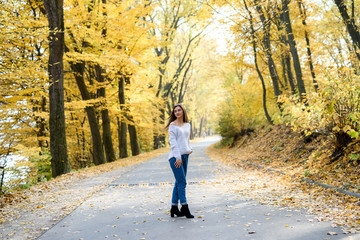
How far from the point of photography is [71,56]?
49.3ft

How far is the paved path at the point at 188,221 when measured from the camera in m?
4.11

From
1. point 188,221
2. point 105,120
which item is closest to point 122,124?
point 105,120

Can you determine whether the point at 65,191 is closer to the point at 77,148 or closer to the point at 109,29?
the point at 109,29

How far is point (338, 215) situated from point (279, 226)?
1082 mm

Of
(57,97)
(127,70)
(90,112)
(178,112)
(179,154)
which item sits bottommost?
(179,154)

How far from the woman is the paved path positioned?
0.80 ft

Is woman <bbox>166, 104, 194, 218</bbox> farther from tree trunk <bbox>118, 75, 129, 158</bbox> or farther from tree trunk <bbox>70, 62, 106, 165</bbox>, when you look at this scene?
tree trunk <bbox>118, 75, 129, 158</bbox>

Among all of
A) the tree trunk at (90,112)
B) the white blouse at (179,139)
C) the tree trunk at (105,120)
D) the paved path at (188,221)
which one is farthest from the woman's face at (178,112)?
the tree trunk at (105,120)

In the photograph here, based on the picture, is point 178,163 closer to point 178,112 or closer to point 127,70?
point 178,112

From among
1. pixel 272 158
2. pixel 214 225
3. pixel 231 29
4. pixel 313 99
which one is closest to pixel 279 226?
pixel 214 225

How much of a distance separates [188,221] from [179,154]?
1097mm

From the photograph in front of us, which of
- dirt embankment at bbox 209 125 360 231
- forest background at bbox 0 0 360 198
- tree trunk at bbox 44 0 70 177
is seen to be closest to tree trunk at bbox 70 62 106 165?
forest background at bbox 0 0 360 198

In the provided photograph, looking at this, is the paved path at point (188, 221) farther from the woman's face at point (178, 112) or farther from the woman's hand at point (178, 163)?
the woman's face at point (178, 112)

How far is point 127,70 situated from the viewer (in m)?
17.9
